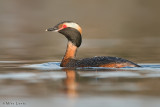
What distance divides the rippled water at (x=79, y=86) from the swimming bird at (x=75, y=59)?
178 mm

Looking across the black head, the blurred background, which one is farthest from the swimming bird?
the blurred background

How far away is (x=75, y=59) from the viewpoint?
17531mm

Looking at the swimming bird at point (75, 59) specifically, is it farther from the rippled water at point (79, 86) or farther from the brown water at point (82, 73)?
the brown water at point (82, 73)

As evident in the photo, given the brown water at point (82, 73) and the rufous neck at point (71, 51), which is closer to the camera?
the brown water at point (82, 73)

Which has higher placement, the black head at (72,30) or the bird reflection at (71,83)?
the black head at (72,30)

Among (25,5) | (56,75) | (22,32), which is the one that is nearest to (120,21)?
(22,32)

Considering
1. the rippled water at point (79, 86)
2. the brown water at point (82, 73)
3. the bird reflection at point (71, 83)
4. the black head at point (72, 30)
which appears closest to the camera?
the rippled water at point (79, 86)

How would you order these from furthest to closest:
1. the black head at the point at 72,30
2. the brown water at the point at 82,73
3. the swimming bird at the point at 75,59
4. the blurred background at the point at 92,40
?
1. the blurred background at the point at 92,40
2. the black head at the point at 72,30
3. the swimming bird at the point at 75,59
4. the brown water at the point at 82,73

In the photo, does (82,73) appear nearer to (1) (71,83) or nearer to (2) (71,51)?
(1) (71,83)

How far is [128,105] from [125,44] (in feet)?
48.3

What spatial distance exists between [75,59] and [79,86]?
4320 millimetres

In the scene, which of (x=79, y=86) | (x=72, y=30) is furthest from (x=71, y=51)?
(x=79, y=86)

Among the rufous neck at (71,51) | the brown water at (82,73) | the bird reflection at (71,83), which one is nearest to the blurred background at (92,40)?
the brown water at (82,73)

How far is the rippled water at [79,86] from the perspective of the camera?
37.5 feet
